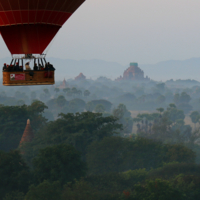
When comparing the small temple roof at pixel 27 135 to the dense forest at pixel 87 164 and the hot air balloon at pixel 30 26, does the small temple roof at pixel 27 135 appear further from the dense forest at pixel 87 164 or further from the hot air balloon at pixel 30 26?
the hot air balloon at pixel 30 26

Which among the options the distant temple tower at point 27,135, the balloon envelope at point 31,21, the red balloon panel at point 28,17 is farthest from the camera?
the distant temple tower at point 27,135

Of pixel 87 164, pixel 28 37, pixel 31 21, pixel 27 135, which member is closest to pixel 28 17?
pixel 31 21

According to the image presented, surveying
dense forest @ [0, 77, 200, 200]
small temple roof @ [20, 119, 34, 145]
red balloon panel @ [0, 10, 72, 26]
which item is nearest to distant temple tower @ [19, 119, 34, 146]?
small temple roof @ [20, 119, 34, 145]

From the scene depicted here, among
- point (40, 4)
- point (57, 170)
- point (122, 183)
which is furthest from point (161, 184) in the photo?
point (40, 4)

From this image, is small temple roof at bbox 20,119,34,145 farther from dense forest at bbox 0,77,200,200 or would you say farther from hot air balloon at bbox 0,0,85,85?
hot air balloon at bbox 0,0,85,85

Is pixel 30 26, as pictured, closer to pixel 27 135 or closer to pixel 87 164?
pixel 87 164

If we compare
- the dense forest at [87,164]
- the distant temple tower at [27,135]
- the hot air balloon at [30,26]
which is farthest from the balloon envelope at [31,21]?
the distant temple tower at [27,135]

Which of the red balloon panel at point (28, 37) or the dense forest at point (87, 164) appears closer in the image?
the red balloon panel at point (28, 37)

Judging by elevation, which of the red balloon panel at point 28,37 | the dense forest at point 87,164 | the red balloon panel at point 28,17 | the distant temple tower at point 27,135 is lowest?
the dense forest at point 87,164
